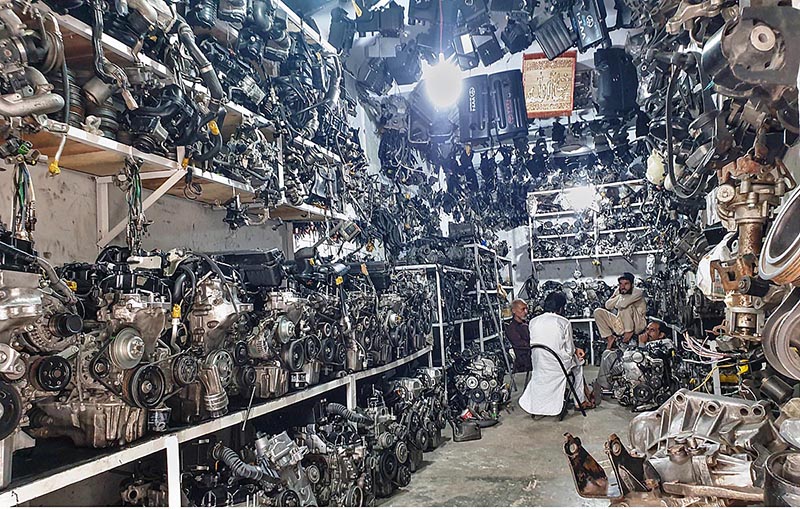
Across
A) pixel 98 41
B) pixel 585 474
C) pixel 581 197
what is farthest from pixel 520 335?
Answer: pixel 98 41

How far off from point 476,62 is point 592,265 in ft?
24.6

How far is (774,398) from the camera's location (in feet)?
7.23

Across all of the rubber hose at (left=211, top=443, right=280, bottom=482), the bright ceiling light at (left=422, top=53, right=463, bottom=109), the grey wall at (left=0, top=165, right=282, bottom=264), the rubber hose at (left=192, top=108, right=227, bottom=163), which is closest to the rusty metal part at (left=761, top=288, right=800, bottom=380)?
the rubber hose at (left=211, top=443, right=280, bottom=482)

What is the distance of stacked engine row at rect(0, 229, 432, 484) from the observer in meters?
1.76

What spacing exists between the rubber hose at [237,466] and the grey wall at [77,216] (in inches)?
48.9

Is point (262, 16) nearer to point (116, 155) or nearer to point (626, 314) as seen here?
point (116, 155)

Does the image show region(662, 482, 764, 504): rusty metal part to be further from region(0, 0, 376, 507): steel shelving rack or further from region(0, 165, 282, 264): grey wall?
region(0, 165, 282, 264): grey wall

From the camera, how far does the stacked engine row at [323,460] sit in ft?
8.60

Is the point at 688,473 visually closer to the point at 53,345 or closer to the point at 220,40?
the point at 53,345

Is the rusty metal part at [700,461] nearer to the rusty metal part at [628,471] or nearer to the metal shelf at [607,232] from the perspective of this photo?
the rusty metal part at [628,471]

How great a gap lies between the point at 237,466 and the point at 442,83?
21.0 feet

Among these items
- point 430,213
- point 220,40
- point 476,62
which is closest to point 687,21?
point 220,40

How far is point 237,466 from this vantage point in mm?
2707

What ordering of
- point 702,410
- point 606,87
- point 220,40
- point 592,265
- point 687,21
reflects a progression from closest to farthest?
point 687,21 → point 702,410 → point 220,40 → point 606,87 → point 592,265
